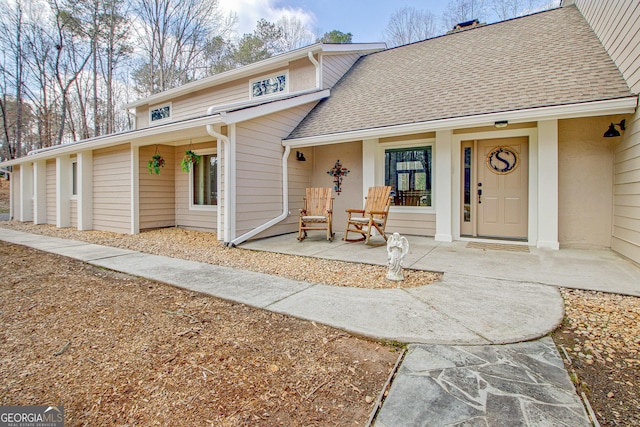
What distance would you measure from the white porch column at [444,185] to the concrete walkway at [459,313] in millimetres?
705

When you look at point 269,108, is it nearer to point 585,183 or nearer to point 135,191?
point 135,191

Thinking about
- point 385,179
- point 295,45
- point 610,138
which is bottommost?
point 385,179

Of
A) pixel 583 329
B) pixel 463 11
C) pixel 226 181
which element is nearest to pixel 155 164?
pixel 226 181

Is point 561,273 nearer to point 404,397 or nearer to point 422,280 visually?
point 422,280

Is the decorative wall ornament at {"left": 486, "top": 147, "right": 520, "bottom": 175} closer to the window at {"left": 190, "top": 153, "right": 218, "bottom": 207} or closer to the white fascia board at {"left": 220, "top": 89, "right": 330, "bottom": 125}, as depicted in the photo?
the white fascia board at {"left": 220, "top": 89, "right": 330, "bottom": 125}

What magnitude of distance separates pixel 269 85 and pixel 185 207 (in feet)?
12.2

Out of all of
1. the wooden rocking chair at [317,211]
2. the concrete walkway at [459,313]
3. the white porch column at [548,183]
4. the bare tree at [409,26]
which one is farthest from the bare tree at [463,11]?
the concrete walkway at [459,313]

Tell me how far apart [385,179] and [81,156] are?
23.3ft

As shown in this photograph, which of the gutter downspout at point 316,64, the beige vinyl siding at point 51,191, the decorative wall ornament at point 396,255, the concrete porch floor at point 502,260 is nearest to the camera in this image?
Answer: the concrete porch floor at point 502,260

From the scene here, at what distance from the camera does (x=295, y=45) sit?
14641 mm

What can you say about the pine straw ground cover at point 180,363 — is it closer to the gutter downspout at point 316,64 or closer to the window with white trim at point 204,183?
the window with white trim at point 204,183

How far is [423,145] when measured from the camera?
571 cm

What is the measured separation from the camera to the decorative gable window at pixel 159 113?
9711 mm

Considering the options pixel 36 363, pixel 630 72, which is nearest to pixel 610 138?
pixel 630 72
